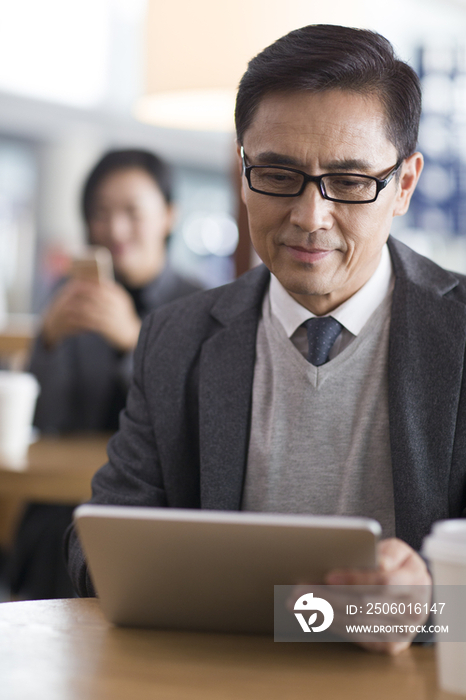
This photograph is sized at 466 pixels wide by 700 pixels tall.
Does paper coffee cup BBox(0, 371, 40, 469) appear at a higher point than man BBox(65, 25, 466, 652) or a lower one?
lower

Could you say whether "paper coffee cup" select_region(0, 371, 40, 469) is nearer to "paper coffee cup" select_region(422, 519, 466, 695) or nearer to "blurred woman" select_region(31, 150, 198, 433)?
"blurred woman" select_region(31, 150, 198, 433)

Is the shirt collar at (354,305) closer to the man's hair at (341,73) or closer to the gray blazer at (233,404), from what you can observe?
the gray blazer at (233,404)

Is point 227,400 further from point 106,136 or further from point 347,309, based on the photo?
point 106,136

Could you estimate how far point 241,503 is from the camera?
47.6 inches

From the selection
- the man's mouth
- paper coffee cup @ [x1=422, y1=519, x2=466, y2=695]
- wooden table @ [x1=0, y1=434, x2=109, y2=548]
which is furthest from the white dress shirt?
wooden table @ [x1=0, y1=434, x2=109, y2=548]

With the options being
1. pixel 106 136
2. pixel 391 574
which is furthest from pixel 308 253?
pixel 106 136

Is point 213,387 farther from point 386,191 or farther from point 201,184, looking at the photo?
point 201,184

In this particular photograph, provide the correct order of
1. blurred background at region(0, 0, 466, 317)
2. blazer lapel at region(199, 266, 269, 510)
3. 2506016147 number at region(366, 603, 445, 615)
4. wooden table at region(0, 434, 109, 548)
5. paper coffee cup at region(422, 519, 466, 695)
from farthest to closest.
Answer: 1. blurred background at region(0, 0, 466, 317)
2. wooden table at region(0, 434, 109, 548)
3. blazer lapel at region(199, 266, 269, 510)
4. 2506016147 number at region(366, 603, 445, 615)
5. paper coffee cup at region(422, 519, 466, 695)

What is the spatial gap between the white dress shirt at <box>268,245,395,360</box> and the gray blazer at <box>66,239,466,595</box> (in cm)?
3

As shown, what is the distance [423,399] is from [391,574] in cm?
38

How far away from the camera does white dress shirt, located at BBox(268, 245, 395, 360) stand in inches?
48.0

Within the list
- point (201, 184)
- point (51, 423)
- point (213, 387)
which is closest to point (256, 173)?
point (213, 387)

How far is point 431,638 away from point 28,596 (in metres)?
1.75

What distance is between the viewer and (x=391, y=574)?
2.54 ft
